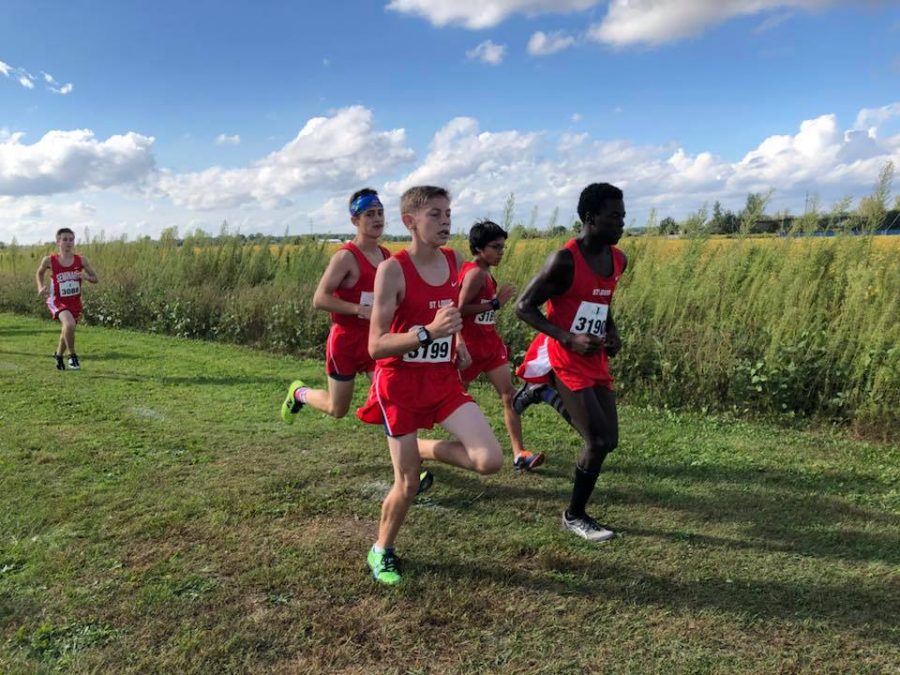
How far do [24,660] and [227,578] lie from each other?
0.95 metres

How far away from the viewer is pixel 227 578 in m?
3.47

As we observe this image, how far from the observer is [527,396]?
197 inches

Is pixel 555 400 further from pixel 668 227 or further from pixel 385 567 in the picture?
pixel 668 227

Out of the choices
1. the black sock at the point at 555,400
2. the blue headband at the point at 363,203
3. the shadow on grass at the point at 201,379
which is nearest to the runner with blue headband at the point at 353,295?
the blue headband at the point at 363,203

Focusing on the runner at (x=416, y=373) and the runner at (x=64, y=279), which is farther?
the runner at (x=64, y=279)

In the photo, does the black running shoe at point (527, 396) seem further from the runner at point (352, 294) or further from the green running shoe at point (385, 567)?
the green running shoe at point (385, 567)

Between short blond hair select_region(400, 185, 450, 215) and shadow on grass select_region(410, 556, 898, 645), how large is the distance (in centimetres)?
198

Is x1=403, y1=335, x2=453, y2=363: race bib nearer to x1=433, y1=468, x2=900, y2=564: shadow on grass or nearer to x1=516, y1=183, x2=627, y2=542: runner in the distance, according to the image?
x1=516, y1=183, x2=627, y2=542: runner in the distance

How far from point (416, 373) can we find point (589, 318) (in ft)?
4.14

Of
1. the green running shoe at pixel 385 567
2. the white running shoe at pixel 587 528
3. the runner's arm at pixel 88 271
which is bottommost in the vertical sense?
the white running shoe at pixel 587 528

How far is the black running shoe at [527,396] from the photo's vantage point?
4727mm

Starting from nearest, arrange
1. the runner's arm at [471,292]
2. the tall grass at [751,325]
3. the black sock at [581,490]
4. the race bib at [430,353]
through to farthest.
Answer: the race bib at [430,353] < the black sock at [581,490] < the runner's arm at [471,292] < the tall grass at [751,325]

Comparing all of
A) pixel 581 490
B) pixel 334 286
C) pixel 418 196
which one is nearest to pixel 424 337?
pixel 418 196

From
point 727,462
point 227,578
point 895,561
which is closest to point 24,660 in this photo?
point 227,578
